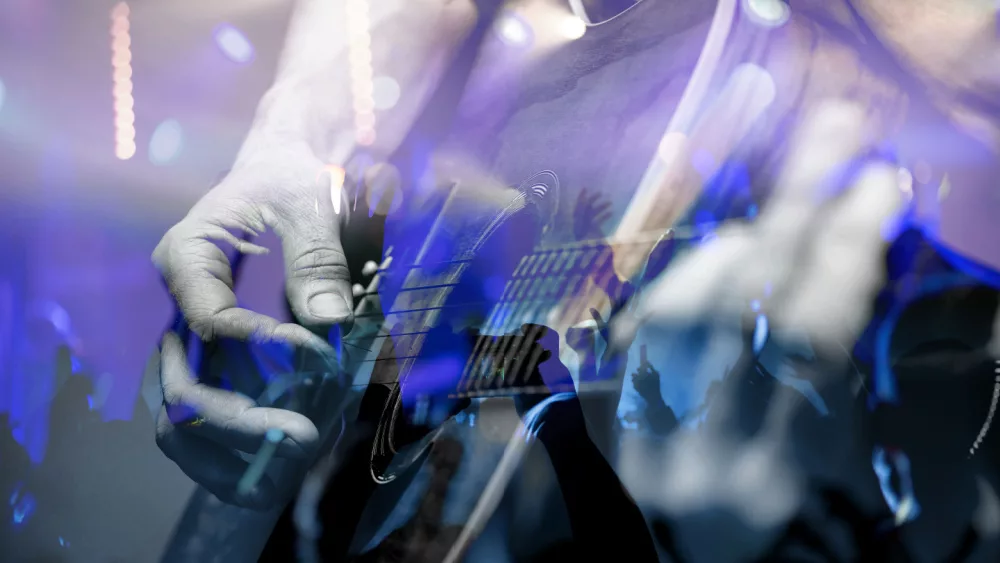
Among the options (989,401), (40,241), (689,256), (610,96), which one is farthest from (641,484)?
(40,241)

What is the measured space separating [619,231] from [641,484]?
37 cm

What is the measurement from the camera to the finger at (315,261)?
1.24m

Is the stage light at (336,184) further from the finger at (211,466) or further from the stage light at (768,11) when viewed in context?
the stage light at (768,11)

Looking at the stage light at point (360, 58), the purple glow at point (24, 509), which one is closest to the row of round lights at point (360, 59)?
the stage light at point (360, 58)

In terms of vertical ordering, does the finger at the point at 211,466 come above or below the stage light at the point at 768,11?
below

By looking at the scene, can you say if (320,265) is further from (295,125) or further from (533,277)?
(533,277)

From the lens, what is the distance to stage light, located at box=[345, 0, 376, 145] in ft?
4.32

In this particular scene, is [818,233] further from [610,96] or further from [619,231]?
[610,96]

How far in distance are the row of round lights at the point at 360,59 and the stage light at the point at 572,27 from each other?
0.36 metres

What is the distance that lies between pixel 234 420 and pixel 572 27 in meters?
0.86

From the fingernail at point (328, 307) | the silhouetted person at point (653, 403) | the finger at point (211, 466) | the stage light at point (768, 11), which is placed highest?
the stage light at point (768, 11)

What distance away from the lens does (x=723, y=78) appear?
108cm

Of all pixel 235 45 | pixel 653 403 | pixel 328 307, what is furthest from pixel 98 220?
pixel 653 403

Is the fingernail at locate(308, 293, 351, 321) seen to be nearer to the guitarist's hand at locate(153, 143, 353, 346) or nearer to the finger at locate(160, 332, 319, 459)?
the guitarist's hand at locate(153, 143, 353, 346)
